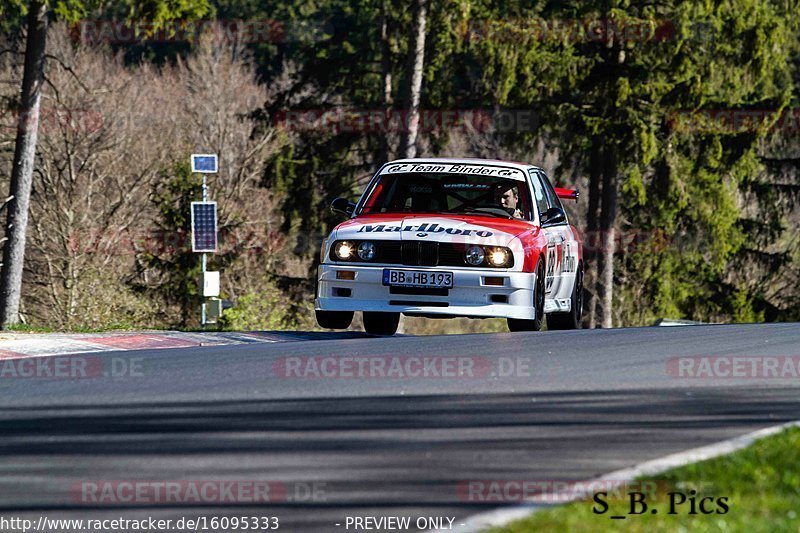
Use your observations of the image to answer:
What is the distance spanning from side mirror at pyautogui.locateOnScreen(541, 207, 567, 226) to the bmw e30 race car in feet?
0.05

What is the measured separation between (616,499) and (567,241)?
10.3 meters

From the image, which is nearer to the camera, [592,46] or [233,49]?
[592,46]

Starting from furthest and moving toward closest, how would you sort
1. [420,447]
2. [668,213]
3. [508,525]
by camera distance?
[668,213], [420,447], [508,525]

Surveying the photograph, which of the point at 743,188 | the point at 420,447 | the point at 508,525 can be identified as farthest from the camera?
the point at 743,188

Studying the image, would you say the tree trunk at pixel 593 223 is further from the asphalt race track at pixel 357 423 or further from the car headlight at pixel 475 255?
the asphalt race track at pixel 357 423

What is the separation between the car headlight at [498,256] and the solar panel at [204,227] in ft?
39.1

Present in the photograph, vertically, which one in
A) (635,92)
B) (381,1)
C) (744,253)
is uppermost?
(381,1)

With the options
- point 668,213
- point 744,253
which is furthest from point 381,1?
point 744,253

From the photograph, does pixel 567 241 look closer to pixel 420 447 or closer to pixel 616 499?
pixel 420 447

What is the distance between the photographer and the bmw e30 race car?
14109mm

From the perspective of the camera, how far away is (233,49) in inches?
2835

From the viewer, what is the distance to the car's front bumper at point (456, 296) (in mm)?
14062

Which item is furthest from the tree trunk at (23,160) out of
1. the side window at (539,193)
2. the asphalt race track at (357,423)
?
the asphalt race track at (357,423)

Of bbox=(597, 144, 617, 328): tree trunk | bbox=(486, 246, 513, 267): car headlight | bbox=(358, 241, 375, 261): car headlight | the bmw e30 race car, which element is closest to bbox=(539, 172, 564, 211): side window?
the bmw e30 race car
